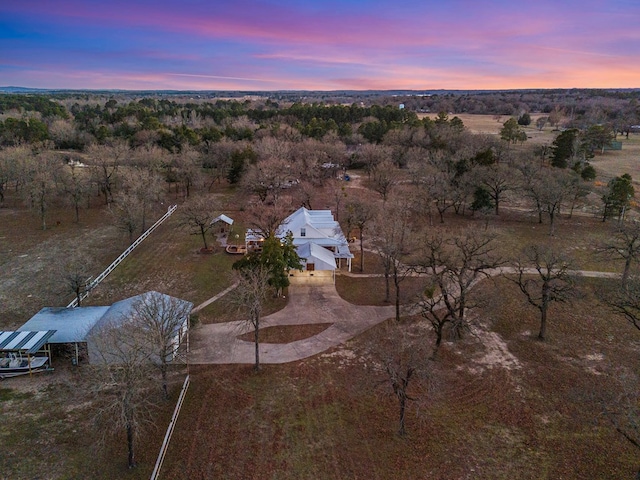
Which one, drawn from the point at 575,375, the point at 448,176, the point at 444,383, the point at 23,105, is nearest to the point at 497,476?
the point at 444,383

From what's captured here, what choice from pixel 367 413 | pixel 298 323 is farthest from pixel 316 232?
pixel 367 413

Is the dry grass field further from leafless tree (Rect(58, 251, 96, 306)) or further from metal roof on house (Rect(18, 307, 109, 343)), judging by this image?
metal roof on house (Rect(18, 307, 109, 343))

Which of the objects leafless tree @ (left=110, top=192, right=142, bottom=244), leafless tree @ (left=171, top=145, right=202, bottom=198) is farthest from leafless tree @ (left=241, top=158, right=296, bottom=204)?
leafless tree @ (left=110, top=192, right=142, bottom=244)

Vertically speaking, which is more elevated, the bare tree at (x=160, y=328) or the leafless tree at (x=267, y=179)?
the leafless tree at (x=267, y=179)

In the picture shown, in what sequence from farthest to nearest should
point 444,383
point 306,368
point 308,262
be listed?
1. point 308,262
2. point 306,368
3. point 444,383

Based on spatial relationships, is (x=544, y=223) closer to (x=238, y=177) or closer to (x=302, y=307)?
(x=302, y=307)

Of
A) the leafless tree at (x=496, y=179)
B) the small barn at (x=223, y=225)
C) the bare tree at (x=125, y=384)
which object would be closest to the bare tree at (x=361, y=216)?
the small barn at (x=223, y=225)

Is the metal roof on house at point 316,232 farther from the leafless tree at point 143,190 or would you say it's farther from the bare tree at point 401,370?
the leafless tree at point 143,190
